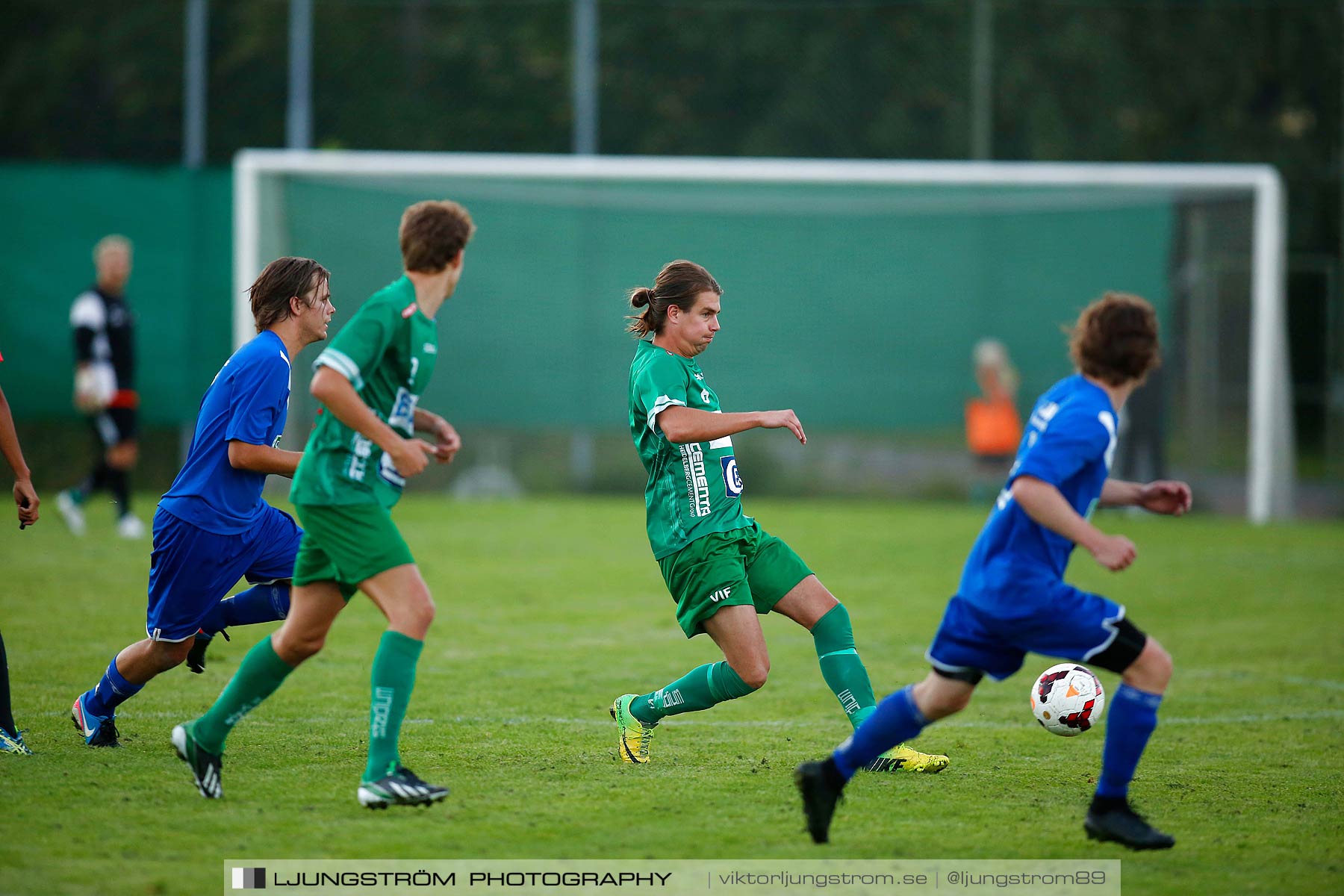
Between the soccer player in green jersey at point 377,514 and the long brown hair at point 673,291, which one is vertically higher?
the long brown hair at point 673,291

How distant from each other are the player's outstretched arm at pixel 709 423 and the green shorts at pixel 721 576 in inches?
17.4

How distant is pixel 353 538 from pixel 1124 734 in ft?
8.08

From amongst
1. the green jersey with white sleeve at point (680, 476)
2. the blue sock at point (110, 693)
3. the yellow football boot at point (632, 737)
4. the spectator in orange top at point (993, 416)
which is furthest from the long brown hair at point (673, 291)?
the spectator in orange top at point (993, 416)

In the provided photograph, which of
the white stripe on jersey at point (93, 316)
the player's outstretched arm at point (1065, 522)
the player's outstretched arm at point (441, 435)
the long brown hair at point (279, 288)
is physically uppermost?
the long brown hair at point (279, 288)

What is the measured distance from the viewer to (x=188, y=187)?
16.3m

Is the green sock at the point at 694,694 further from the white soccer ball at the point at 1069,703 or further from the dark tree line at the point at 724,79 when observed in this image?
the dark tree line at the point at 724,79

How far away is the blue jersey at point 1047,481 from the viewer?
420 cm

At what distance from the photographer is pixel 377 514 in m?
4.49

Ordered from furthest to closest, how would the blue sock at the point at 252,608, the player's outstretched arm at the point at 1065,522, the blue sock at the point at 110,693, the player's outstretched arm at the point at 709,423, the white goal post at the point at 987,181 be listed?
the white goal post at the point at 987,181 → the blue sock at the point at 252,608 → the blue sock at the point at 110,693 → the player's outstretched arm at the point at 709,423 → the player's outstretched arm at the point at 1065,522

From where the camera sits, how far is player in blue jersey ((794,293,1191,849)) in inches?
166

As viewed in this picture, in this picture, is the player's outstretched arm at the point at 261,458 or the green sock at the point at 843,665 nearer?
the player's outstretched arm at the point at 261,458

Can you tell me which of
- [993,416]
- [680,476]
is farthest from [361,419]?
[993,416]

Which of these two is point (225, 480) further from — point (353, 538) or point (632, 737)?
point (632, 737)

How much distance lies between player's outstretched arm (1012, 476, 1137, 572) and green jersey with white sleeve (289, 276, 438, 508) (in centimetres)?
187
